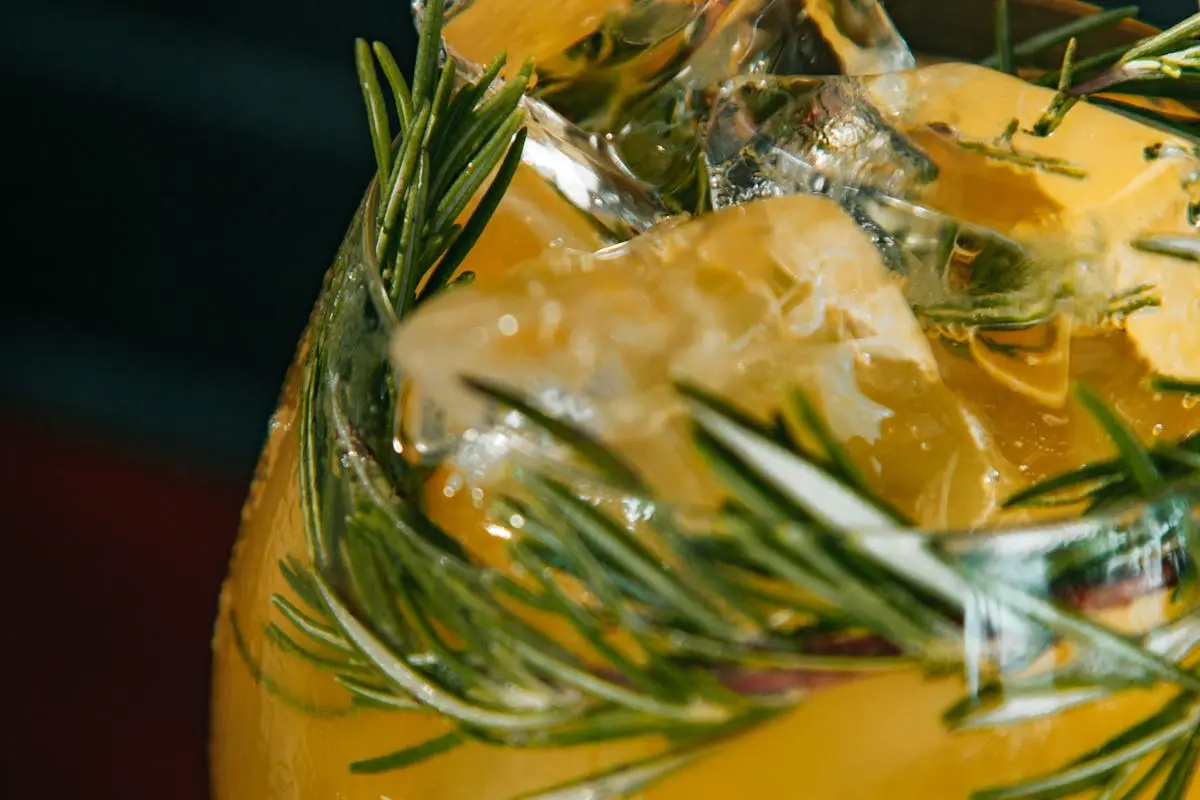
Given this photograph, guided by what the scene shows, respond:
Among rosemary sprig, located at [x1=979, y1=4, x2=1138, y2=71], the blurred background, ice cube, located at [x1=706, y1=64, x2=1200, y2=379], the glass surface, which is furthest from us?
the blurred background

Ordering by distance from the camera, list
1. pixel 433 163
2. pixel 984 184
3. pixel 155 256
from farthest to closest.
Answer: pixel 155 256 < pixel 984 184 < pixel 433 163

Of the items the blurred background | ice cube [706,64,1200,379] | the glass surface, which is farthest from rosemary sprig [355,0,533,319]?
the blurred background

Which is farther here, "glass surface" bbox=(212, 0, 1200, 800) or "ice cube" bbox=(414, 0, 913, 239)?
"ice cube" bbox=(414, 0, 913, 239)

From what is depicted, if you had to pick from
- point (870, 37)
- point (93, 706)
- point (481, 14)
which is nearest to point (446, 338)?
point (481, 14)

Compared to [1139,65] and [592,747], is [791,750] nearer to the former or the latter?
[592,747]

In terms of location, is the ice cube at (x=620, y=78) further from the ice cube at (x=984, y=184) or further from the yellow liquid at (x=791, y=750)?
the yellow liquid at (x=791, y=750)

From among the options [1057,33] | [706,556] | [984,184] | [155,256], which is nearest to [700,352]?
[706,556]

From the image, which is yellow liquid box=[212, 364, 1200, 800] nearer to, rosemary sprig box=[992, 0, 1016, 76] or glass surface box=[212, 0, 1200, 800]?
glass surface box=[212, 0, 1200, 800]
